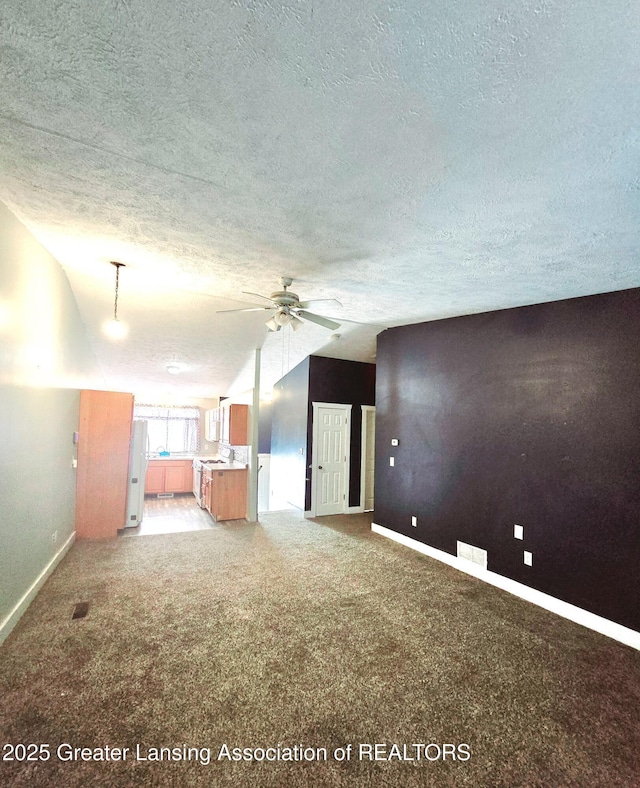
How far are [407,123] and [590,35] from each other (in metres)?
0.63

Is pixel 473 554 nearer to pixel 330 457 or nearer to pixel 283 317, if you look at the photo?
pixel 330 457

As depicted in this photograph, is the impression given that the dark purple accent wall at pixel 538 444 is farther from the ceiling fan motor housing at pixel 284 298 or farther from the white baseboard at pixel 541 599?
the ceiling fan motor housing at pixel 284 298

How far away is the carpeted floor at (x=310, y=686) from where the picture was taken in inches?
70.1

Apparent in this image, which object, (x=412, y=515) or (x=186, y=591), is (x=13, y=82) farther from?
(x=412, y=515)

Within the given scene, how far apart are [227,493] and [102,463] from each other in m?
1.99

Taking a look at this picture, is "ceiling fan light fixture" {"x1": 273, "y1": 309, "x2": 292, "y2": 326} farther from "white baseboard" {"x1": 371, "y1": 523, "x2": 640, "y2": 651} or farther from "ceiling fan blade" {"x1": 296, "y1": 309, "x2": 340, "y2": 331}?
"white baseboard" {"x1": 371, "y1": 523, "x2": 640, "y2": 651}

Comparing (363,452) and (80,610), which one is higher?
(363,452)

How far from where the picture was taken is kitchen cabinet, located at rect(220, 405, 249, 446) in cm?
682

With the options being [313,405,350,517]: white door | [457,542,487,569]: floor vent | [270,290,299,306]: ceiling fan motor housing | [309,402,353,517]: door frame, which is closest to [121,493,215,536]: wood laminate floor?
[309,402,353,517]: door frame

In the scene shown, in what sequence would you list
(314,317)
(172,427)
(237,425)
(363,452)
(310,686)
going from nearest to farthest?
(310,686)
(314,317)
(237,425)
(363,452)
(172,427)

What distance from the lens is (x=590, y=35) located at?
1.18 m

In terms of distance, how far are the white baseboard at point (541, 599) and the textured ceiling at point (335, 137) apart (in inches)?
113

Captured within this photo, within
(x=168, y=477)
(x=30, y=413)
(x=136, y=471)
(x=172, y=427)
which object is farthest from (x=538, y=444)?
(x=172, y=427)

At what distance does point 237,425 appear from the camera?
6.86 m
